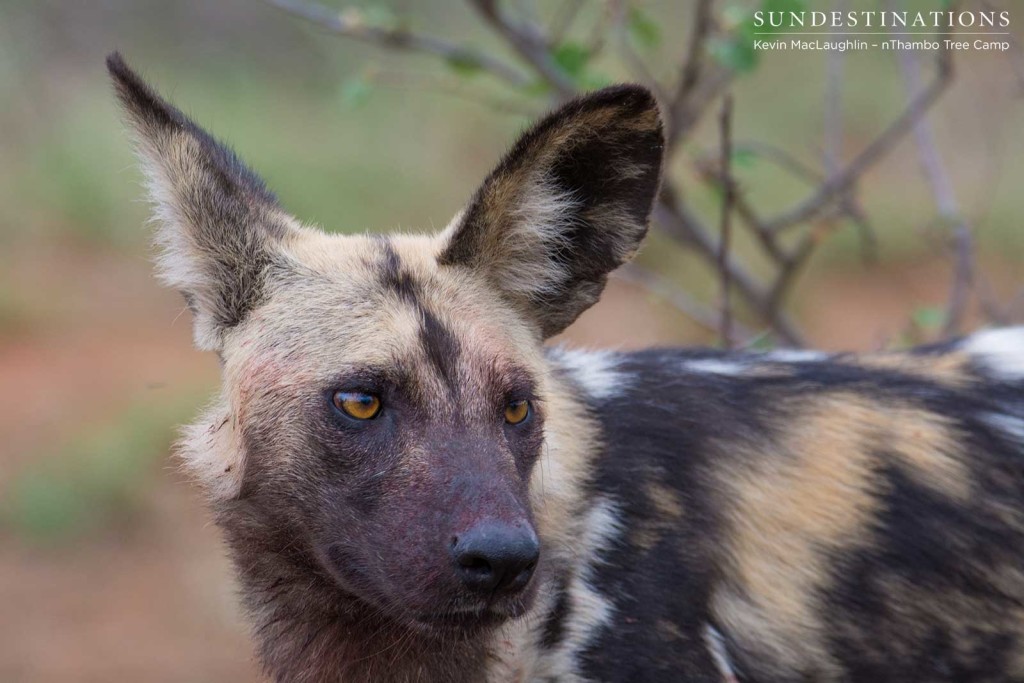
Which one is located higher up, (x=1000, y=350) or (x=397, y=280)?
(x=397, y=280)

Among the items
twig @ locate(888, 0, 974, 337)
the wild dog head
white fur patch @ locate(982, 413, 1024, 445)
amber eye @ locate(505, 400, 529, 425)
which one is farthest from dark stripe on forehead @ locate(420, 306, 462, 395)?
twig @ locate(888, 0, 974, 337)

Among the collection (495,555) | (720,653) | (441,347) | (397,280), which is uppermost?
(397,280)

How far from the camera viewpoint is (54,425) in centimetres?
724

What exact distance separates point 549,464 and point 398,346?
444mm

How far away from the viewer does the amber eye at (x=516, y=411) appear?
95.0 inches

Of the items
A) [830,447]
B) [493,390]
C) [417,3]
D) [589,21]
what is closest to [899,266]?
[589,21]

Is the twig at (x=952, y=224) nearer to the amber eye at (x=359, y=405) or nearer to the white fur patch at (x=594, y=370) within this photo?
the white fur patch at (x=594, y=370)

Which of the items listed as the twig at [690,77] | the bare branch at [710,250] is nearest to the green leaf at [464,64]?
the twig at [690,77]

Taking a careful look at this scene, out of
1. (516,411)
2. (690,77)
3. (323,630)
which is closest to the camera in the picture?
(516,411)

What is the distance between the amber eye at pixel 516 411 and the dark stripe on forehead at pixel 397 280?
0.27 meters

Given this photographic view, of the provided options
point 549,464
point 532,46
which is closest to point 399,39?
point 532,46

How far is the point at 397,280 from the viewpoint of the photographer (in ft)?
8.27

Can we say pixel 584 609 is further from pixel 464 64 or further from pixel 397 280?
pixel 464 64

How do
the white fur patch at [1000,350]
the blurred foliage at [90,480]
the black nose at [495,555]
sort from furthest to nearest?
the blurred foliage at [90,480]
the white fur patch at [1000,350]
the black nose at [495,555]
